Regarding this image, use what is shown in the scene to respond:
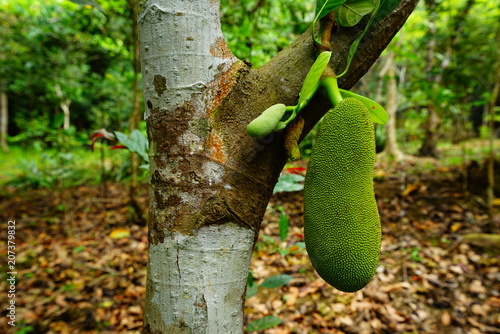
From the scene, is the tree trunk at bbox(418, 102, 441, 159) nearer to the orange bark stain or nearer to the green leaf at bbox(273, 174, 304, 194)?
the green leaf at bbox(273, 174, 304, 194)

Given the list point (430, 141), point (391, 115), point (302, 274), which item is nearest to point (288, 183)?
point (302, 274)

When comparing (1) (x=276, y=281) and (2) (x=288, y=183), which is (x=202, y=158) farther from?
(1) (x=276, y=281)

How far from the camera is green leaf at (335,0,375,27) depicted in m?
0.49

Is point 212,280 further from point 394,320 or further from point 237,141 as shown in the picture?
point 394,320

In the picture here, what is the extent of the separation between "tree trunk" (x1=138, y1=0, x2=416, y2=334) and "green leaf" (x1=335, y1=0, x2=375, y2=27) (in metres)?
0.03

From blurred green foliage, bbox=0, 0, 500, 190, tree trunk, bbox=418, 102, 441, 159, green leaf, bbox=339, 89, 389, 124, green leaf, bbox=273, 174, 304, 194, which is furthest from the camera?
tree trunk, bbox=418, 102, 441, 159

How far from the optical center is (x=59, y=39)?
11.7 ft

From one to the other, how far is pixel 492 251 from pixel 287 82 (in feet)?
7.91

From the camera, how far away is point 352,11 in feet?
1.63

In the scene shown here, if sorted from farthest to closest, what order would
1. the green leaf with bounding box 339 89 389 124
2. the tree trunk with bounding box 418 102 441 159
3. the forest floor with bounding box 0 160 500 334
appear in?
the tree trunk with bounding box 418 102 441 159 → the forest floor with bounding box 0 160 500 334 → the green leaf with bounding box 339 89 389 124

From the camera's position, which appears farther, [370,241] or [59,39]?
[59,39]

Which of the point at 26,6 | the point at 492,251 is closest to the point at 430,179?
the point at 492,251

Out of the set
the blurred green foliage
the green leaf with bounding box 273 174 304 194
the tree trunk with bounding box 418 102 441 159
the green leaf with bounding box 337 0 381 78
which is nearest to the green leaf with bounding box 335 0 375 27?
the green leaf with bounding box 337 0 381 78


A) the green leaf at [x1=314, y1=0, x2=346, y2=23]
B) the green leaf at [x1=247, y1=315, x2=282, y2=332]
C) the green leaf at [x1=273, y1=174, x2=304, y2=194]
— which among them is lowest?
the green leaf at [x1=247, y1=315, x2=282, y2=332]
